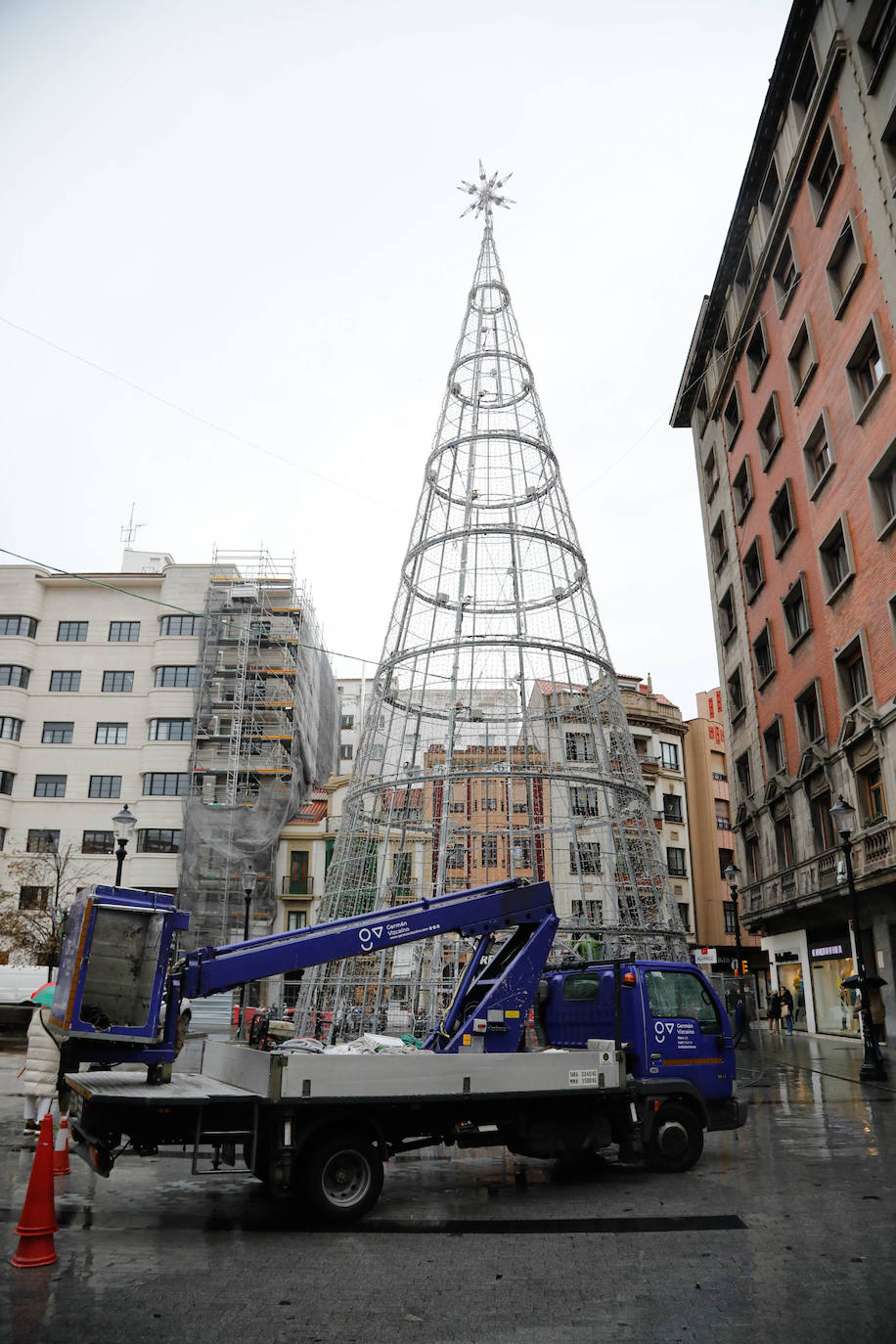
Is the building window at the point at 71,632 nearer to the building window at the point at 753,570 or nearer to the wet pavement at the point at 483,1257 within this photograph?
the building window at the point at 753,570

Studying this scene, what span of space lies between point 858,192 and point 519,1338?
2596 centimetres

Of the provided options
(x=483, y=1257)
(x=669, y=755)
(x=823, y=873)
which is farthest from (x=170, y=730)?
(x=483, y=1257)

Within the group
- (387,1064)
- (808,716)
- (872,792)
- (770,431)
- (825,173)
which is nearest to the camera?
(387,1064)

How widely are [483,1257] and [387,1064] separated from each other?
6.40 feet

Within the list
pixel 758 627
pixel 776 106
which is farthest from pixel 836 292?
pixel 758 627

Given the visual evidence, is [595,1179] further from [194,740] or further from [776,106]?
[194,740]

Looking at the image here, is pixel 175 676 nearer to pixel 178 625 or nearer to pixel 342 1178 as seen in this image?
pixel 178 625

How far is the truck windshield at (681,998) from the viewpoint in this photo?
1118 centimetres

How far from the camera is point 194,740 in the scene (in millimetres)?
49500

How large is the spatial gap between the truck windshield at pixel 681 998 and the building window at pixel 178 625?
143 ft

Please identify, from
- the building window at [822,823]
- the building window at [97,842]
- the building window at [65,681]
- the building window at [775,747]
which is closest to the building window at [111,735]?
the building window at [65,681]

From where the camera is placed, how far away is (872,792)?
25.0 meters

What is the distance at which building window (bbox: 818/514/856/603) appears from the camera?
26.2 m

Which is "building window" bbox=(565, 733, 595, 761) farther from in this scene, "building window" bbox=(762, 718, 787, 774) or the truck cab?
"building window" bbox=(762, 718, 787, 774)
